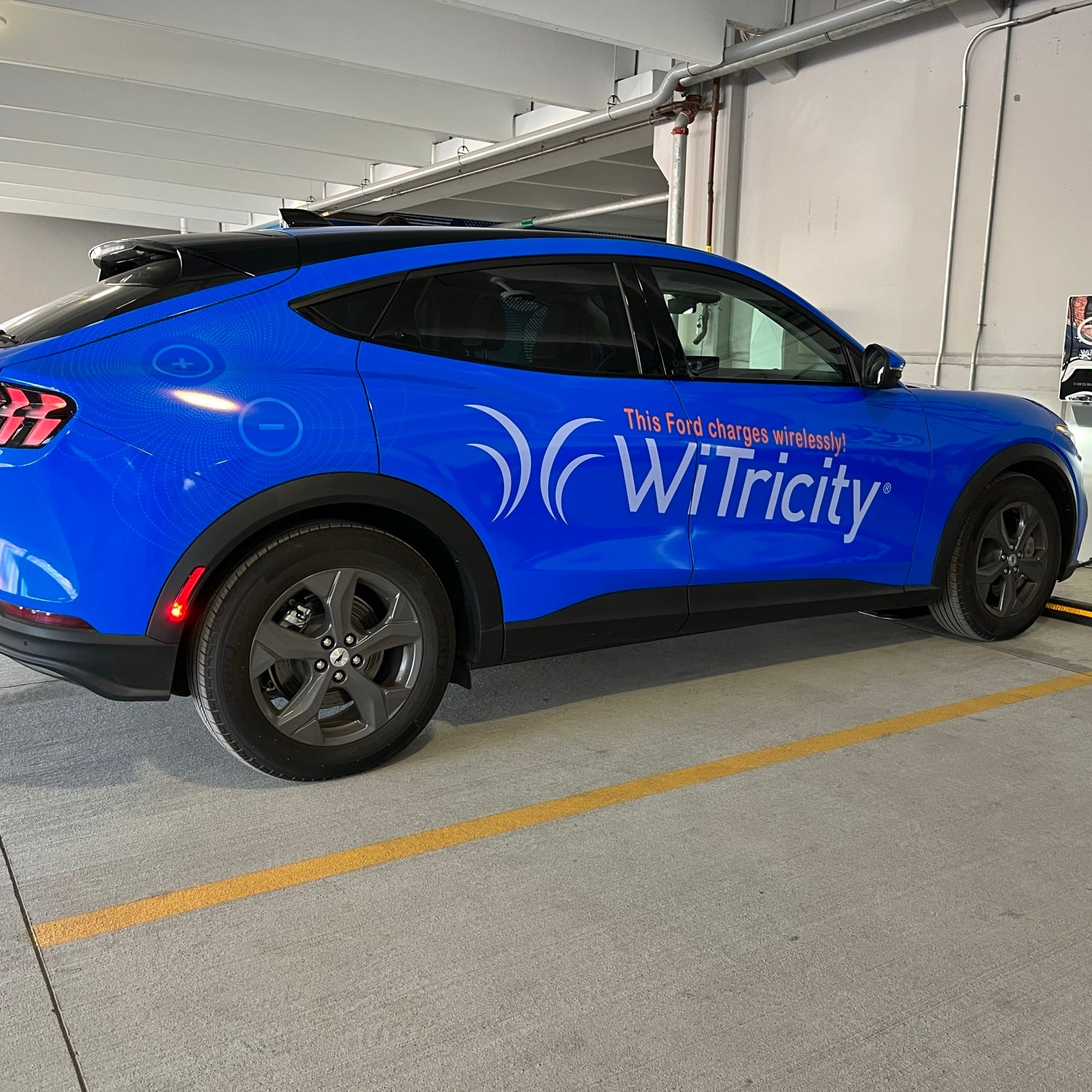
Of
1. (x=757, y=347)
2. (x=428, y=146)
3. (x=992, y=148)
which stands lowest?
(x=757, y=347)

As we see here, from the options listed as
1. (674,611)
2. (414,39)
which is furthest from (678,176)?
(674,611)

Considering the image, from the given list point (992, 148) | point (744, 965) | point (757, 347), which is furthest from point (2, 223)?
point (744, 965)

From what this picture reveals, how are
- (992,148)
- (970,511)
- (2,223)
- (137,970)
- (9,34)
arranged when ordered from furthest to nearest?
(2,223) < (9,34) < (992,148) < (970,511) < (137,970)

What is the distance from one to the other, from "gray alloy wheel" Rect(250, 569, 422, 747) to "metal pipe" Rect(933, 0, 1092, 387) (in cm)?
Answer: 511

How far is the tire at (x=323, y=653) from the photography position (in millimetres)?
2727

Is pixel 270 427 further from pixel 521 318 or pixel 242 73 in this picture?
pixel 242 73

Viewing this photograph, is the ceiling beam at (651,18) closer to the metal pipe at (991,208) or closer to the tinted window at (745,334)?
the metal pipe at (991,208)

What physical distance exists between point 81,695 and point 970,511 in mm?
3626

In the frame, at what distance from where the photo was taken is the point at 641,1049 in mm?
1835

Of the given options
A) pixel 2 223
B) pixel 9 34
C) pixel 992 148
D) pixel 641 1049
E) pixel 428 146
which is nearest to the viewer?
pixel 641 1049

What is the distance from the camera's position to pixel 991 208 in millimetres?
6691

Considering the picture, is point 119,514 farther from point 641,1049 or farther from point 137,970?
point 641,1049

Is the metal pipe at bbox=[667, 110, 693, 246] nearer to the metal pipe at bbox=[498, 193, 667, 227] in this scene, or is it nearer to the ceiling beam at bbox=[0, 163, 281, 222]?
the metal pipe at bbox=[498, 193, 667, 227]

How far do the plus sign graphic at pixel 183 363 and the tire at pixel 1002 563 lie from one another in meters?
3.15
